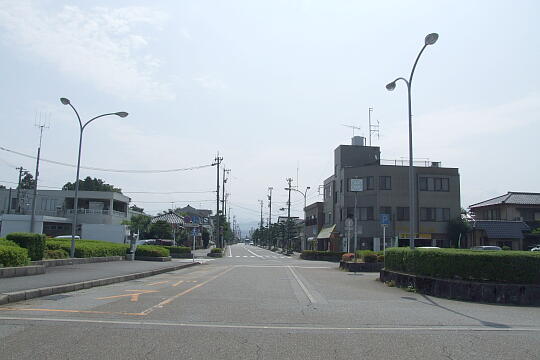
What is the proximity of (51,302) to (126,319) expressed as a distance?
3188mm

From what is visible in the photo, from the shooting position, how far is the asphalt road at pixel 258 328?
21.9 ft

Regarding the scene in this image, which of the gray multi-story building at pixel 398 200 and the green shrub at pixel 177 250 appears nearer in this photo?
the green shrub at pixel 177 250

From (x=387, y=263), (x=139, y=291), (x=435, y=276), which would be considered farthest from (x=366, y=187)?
(x=139, y=291)

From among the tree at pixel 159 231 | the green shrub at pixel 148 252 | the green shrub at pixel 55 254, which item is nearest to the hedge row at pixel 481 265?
the green shrub at pixel 55 254

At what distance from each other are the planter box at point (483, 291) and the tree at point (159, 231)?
52.0m

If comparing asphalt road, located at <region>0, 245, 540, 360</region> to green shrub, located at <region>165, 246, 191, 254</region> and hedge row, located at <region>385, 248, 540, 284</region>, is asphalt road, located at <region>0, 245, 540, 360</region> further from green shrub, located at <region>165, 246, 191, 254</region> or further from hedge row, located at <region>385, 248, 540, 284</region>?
green shrub, located at <region>165, 246, 191, 254</region>

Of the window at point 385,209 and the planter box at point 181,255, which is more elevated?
the window at point 385,209

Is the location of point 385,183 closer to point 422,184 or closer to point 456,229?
point 422,184

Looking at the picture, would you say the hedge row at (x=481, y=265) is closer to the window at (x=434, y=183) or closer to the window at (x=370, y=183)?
the window at (x=370, y=183)

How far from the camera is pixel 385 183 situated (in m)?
50.9

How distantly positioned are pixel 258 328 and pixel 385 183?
146ft

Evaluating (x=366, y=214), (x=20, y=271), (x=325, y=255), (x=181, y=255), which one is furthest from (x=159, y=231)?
(x=20, y=271)

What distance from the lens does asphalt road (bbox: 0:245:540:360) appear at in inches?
263

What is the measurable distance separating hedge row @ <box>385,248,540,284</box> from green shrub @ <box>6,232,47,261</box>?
1551cm
